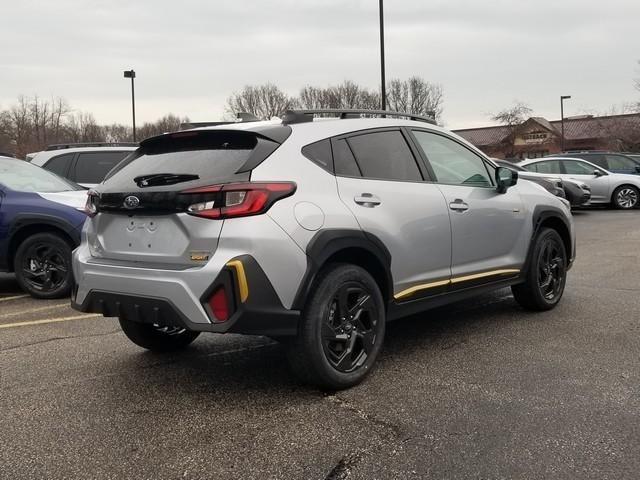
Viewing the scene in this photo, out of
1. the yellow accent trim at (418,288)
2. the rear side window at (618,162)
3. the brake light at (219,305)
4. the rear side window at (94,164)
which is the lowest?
the yellow accent trim at (418,288)

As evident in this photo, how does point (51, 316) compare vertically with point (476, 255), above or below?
below

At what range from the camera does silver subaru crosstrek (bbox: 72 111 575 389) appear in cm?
320

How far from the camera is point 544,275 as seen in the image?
5.55 metres

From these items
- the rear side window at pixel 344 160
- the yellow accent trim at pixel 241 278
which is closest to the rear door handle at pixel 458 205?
the rear side window at pixel 344 160

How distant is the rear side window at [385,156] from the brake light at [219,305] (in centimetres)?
Answer: 133

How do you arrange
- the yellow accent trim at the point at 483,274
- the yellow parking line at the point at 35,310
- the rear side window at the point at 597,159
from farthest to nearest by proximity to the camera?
1. the rear side window at the point at 597,159
2. the yellow parking line at the point at 35,310
3. the yellow accent trim at the point at 483,274

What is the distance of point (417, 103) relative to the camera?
5878 centimetres

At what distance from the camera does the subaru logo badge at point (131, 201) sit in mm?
3452

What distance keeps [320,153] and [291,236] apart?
2.23ft

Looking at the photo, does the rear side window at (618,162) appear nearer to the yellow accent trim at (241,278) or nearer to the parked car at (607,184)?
the parked car at (607,184)

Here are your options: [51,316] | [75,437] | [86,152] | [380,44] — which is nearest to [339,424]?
[75,437]

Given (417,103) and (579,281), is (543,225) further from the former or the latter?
(417,103)

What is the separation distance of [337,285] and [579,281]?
4556mm

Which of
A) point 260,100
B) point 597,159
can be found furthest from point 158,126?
point 597,159
